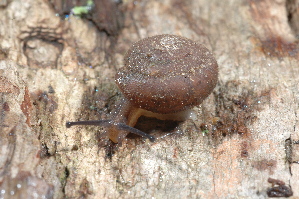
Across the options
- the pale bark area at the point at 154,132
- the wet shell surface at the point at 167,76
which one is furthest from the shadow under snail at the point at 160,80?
the pale bark area at the point at 154,132

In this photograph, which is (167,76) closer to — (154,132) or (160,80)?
(160,80)

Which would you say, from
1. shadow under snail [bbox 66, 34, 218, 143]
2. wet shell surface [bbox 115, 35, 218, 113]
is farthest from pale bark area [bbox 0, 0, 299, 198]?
wet shell surface [bbox 115, 35, 218, 113]

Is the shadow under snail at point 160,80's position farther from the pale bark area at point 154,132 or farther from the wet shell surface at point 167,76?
the pale bark area at point 154,132

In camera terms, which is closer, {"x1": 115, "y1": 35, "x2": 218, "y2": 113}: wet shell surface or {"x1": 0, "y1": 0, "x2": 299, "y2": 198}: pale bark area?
{"x1": 0, "y1": 0, "x2": 299, "y2": 198}: pale bark area

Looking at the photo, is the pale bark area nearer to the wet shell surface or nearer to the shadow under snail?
the shadow under snail

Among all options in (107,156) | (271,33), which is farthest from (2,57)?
(271,33)

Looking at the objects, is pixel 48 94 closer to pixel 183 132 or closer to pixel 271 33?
pixel 183 132
